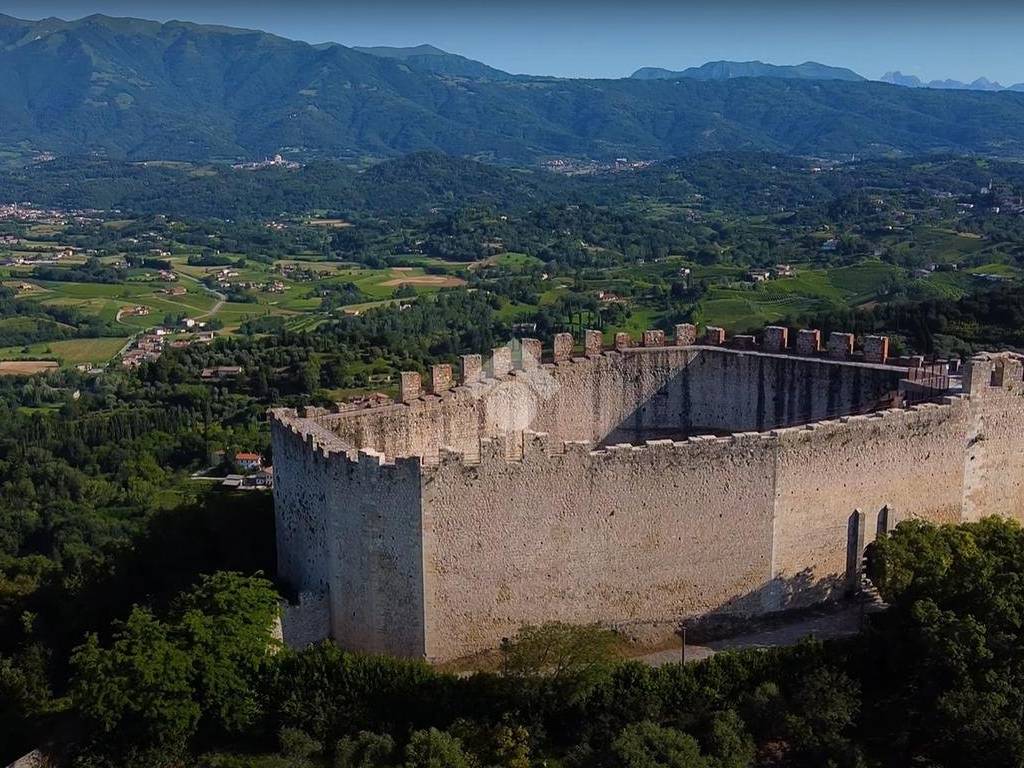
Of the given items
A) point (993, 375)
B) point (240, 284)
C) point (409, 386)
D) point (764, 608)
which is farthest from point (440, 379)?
point (240, 284)

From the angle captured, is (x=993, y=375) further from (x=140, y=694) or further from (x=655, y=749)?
(x=140, y=694)

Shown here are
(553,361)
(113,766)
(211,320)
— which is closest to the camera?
(113,766)

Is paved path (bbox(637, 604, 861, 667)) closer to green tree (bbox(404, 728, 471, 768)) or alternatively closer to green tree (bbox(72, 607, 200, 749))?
green tree (bbox(404, 728, 471, 768))

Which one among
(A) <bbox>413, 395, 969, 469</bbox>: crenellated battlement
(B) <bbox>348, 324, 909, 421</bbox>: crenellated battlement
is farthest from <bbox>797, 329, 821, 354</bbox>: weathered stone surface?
(A) <bbox>413, 395, 969, 469</bbox>: crenellated battlement

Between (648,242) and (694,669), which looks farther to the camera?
(648,242)

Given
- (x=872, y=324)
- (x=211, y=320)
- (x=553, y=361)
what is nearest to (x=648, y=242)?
(x=211, y=320)

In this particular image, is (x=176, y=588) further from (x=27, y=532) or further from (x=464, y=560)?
(x=27, y=532)

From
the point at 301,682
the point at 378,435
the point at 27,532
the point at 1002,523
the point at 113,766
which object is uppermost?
the point at 378,435
